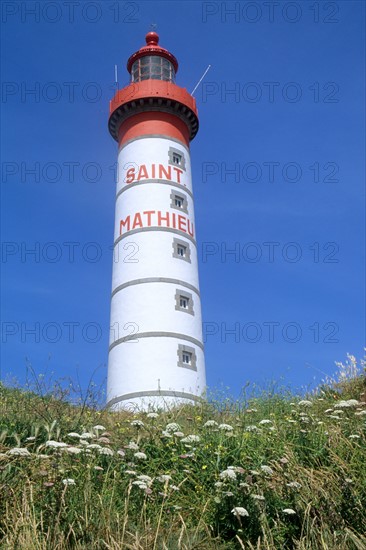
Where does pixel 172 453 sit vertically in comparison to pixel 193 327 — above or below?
below

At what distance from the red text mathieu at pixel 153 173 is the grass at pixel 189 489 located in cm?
1943

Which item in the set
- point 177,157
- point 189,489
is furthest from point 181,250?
point 189,489

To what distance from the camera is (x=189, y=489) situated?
6.81 metres

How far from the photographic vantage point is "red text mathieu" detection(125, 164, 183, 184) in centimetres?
2688

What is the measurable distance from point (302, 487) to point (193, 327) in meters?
18.4

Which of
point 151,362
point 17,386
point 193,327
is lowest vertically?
point 17,386

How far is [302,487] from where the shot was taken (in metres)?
6.07

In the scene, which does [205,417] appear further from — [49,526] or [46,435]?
[49,526]

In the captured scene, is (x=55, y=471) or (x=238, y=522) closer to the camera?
(x=238, y=522)

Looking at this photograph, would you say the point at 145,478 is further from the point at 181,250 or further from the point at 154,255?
the point at 181,250

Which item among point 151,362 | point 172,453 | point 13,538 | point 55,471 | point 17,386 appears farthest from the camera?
point 151,362

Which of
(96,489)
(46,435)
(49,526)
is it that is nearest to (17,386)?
(46,435)

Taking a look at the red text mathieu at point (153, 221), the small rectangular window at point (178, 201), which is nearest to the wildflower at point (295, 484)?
the red text mathieu at point (153, 221)

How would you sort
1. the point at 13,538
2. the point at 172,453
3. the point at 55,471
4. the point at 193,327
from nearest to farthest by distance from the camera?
the point at 13,538 → the point at 55,471 → the point at 172,453 → the point at 193,327
